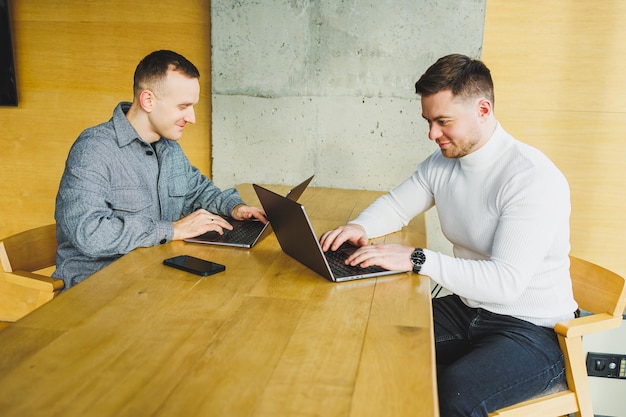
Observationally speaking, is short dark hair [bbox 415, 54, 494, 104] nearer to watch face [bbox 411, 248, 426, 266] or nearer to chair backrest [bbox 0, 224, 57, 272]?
watch face [bbox 411, 248, 426, 266]

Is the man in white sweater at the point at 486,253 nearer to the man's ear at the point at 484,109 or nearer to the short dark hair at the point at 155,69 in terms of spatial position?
the man's ear at the point at 484,109

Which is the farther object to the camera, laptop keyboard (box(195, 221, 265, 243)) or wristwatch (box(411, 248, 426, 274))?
laptop keyboard (box(195, 221, 265, 243))

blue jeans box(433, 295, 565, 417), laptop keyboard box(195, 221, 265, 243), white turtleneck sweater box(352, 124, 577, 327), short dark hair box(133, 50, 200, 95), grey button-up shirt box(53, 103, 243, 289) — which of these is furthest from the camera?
short dark hair box(133, 50, 200, 95)

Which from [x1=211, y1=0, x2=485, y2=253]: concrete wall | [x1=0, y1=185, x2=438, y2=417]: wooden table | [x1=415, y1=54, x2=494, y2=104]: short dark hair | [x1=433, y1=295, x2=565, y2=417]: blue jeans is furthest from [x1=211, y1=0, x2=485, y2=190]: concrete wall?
[x1=0, y1=185, x2=438, y2=417]: wooden table

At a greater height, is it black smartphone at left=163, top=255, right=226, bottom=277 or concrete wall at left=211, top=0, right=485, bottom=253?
concrete wall at left=211, top=0, right=485, bottom=253

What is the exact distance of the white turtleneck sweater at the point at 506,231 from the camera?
161 centimetres

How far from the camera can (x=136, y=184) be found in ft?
6.57

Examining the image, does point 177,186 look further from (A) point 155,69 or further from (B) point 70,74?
(B) point 70,74

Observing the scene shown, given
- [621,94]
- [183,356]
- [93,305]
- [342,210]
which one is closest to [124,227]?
[93,305]

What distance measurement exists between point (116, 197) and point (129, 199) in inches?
1.7

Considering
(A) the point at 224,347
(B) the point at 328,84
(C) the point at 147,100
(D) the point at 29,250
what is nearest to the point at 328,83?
(B) the point at 328,84

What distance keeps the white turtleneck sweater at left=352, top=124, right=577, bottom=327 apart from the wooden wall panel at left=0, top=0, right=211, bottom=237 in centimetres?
167

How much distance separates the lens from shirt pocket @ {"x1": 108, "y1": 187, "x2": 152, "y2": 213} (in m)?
1.95

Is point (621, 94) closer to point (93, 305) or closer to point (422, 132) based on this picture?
point (422, 132)
